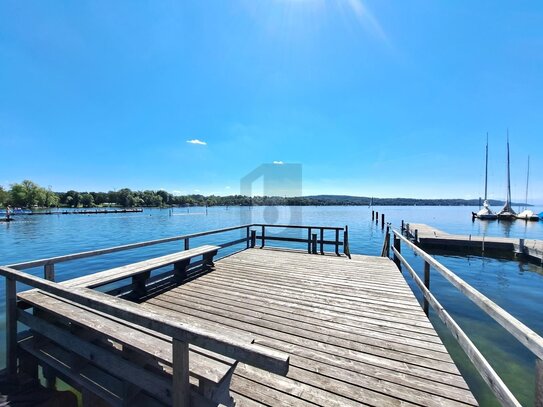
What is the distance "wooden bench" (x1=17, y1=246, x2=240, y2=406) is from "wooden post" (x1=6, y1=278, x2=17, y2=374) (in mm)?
92

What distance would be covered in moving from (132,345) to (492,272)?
13.7 meters

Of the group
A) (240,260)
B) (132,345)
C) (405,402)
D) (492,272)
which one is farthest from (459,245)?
(132,345)

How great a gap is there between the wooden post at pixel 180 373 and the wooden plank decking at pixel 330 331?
0.58m

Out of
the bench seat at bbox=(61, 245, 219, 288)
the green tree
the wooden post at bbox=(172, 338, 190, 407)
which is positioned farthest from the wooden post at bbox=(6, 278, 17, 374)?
the green tree

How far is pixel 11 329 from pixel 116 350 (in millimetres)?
1735

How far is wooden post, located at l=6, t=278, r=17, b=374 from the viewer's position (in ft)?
9.28

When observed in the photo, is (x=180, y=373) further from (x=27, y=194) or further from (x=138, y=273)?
(x=27, y=194)

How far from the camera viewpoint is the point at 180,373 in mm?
1674

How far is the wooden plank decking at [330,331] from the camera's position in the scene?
2.15 m

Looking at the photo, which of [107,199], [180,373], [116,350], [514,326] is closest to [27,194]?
[107,199]

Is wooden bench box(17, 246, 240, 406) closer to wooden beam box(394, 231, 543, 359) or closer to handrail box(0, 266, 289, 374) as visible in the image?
handrail box(0, 266, 289, 374)

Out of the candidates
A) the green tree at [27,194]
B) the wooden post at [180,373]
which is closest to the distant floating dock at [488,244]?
the wooden post at [180,373]

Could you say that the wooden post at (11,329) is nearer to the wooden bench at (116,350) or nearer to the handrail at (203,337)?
the wooden bench at (116,350)

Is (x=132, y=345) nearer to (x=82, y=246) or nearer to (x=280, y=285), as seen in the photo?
(x=280, y=285)
